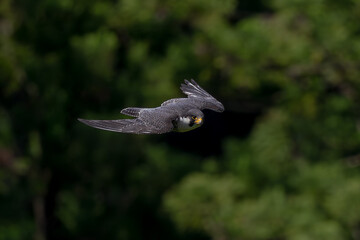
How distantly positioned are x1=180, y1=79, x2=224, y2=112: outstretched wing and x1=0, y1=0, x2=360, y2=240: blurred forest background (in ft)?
17.3

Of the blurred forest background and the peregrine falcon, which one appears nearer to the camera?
the peregrine falcon

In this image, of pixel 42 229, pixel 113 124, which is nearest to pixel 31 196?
pixel 42 229

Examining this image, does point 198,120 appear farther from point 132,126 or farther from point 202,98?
point 202,98

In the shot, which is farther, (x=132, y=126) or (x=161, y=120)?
(x=161, y=120)

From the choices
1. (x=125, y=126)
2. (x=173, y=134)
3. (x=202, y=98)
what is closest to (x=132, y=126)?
(x=125, y=126)

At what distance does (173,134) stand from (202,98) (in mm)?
8498

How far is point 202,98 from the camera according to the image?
6055mm

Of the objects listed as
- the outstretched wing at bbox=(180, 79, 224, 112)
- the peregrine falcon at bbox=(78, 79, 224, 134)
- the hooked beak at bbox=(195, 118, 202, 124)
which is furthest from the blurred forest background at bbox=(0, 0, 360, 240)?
the hooked beak at bbox=(195, 118, 202, 124)

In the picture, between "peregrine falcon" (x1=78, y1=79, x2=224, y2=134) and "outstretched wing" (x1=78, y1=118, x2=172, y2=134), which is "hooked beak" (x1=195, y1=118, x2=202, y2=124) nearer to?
"peregrine falcon" (x1=78, y1=79, x2=224, y2=134)

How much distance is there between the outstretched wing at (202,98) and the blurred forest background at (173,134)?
17.3 ft

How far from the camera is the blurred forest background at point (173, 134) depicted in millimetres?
12141

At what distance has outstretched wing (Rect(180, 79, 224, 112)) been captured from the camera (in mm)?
5820

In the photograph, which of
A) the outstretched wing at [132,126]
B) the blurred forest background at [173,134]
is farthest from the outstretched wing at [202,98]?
the blurred forest background at [173,134]

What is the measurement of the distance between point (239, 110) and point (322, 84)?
170cm
